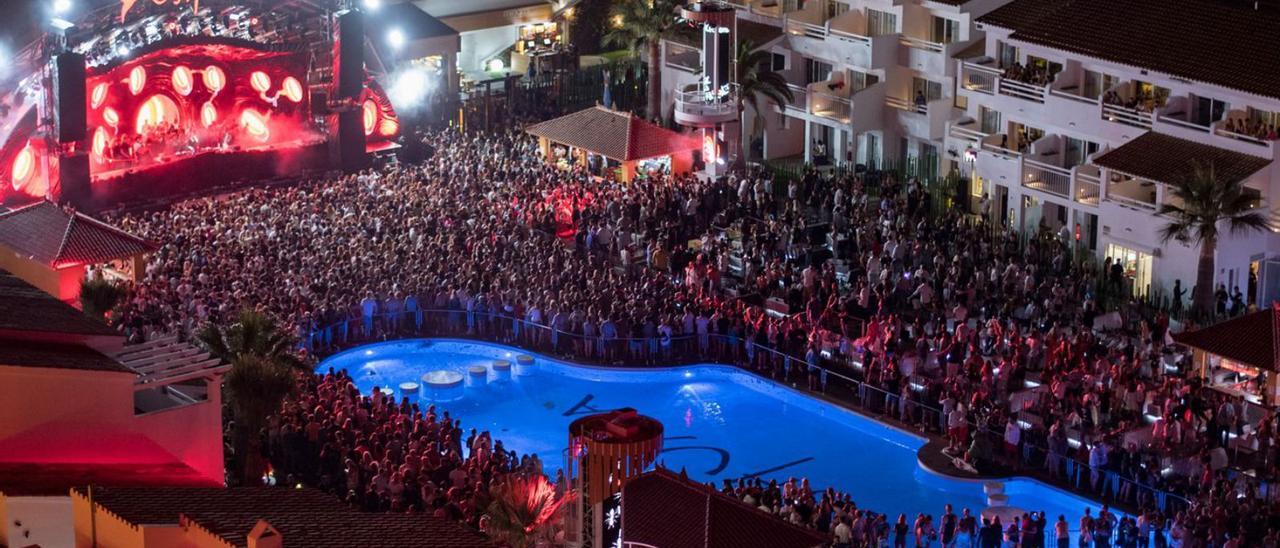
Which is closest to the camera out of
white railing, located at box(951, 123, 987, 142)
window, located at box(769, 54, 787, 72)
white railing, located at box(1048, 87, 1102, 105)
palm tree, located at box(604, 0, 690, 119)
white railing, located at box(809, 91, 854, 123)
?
white railing, located at box(1048, 87, 1102, 105)

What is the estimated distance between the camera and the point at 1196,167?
46906 millimetres

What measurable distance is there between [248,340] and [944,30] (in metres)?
27.8

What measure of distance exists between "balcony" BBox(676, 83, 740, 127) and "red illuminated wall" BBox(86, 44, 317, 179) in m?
11.9

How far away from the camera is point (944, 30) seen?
5775 cm

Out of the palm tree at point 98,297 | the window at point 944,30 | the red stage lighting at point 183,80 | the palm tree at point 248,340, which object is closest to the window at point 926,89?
the window at point 944,30

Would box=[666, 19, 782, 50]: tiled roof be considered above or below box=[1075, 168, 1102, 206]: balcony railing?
above

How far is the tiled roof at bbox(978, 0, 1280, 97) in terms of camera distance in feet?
158

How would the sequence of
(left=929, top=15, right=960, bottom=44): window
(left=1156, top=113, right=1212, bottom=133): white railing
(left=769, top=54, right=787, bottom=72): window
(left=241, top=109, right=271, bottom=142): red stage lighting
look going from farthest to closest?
(left=769, top=54, right=787, bottom=72): window
(left=241, top=109, right=271, bottom=142): red stage lighting
(left=929, top=15, right=960, bottom=44): window
(left=1156, top=113, right=1212, bottom=133): white railing

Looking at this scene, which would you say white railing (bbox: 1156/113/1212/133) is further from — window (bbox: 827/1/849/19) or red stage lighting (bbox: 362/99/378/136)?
red stage lighting (bbox: 362/99/378/136)

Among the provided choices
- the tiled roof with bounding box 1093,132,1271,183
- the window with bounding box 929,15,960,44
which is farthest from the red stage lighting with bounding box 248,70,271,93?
the tiled roof with bounding box 1093,132,1271,183

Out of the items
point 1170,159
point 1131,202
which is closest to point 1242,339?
point 1131,202

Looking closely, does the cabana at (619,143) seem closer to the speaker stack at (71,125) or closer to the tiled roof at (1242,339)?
the speaker stack at (71,125)

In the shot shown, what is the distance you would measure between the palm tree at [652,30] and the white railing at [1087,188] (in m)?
16.9

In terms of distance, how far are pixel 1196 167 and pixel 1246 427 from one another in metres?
9.54
